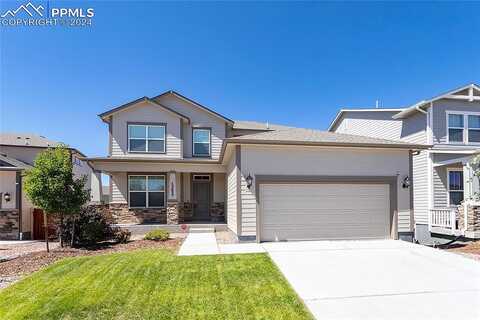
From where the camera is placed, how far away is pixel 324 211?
32.0 feet

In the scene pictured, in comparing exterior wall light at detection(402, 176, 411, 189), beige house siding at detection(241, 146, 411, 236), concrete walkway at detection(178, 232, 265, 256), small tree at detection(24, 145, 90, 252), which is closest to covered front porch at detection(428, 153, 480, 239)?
beige house siding at detection(241, 146, 411, 236)

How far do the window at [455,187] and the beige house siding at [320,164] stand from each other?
15.1 ft

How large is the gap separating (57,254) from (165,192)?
255 inches

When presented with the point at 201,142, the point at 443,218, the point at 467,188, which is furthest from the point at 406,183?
the point at 201,142

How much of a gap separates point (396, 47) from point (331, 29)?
3306 mm

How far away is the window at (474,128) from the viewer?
43.5 ft

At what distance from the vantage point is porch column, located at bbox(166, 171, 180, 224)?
44.0 ft

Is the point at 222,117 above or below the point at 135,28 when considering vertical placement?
below

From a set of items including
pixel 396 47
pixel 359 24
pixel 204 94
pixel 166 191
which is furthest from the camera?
pixel 204 94

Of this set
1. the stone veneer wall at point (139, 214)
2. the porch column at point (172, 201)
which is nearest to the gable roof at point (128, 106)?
the porch column at point (172, 201)

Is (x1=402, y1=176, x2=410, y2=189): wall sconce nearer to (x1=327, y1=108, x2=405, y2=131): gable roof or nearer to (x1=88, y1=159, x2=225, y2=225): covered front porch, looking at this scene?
(x1=327, y1=108, x2=405, y2=131): gable roof

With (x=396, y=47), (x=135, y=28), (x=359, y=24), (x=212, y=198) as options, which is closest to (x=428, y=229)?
(x=396, y=47)

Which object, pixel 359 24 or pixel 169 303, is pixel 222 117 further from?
pixel 169 303

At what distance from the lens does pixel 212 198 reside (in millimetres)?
15453
